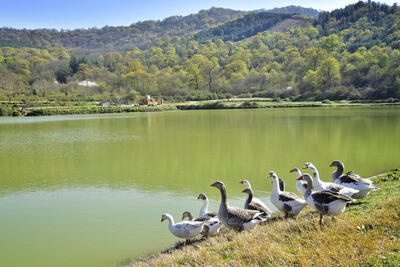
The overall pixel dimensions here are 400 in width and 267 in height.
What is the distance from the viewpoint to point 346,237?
498cm

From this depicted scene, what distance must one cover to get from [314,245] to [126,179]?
971cm

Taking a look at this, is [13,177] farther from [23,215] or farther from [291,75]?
[291,75]

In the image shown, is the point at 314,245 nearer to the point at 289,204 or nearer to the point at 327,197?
A: the point at 327,197

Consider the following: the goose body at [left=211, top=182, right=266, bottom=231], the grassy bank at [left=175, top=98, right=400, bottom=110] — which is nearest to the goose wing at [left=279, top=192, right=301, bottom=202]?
the goose body at [left=211, top=182, right=266, bottom=231]

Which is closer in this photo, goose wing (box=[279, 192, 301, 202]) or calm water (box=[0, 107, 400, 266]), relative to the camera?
goose wing (box=[279, 192, 301, 202])

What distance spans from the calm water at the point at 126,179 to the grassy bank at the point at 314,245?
2.16 meters

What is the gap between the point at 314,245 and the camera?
4867 mm

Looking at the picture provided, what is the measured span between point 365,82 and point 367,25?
8549 centimetres

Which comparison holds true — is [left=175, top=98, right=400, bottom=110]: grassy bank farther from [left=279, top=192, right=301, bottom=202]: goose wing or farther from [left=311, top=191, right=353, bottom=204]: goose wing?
A: [left=311, top=191, right=353, bottom=204]: goose wing

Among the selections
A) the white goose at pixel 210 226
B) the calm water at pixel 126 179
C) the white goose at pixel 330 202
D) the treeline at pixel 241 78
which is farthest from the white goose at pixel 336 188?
the treeline at pixel 241 78

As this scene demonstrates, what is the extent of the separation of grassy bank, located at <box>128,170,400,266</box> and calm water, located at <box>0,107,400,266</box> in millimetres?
2161

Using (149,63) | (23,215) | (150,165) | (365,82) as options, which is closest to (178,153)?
(150,165)

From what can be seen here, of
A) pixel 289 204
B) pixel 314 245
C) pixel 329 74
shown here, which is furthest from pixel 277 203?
pixel 329 74

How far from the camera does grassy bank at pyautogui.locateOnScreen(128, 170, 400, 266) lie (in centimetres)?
435
